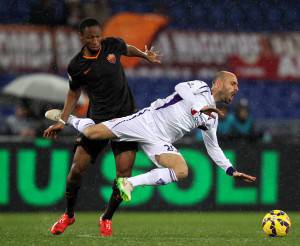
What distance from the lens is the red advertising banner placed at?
17469 mm

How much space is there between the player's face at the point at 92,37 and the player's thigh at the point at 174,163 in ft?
3.87

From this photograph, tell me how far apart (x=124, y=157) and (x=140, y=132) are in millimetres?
360

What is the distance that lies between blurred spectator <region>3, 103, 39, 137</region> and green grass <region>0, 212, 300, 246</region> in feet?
5.65

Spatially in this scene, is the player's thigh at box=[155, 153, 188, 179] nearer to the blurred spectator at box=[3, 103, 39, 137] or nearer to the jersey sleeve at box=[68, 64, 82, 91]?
the jersey sleeve at box=[68, 64, 82, 91]

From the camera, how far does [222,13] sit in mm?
18625

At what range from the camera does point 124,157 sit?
8.49m

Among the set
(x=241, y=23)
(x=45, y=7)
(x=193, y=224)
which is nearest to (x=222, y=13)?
(x=241, y=23)

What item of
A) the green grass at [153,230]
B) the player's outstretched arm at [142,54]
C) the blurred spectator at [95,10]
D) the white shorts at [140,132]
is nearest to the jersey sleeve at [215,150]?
the white shorts at [140,132]

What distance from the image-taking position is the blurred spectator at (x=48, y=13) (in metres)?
17.4

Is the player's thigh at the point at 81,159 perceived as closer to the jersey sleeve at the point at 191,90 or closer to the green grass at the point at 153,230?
the green grass at the point at 153,230

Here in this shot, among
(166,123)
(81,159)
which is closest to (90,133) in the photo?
(81,159)

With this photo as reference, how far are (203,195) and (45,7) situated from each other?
238 inches

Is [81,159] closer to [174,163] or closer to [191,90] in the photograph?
[174,163]

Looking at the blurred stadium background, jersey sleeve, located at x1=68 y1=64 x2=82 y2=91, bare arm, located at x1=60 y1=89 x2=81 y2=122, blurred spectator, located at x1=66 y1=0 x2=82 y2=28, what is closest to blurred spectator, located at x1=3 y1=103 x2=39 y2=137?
the blurred stadium background
